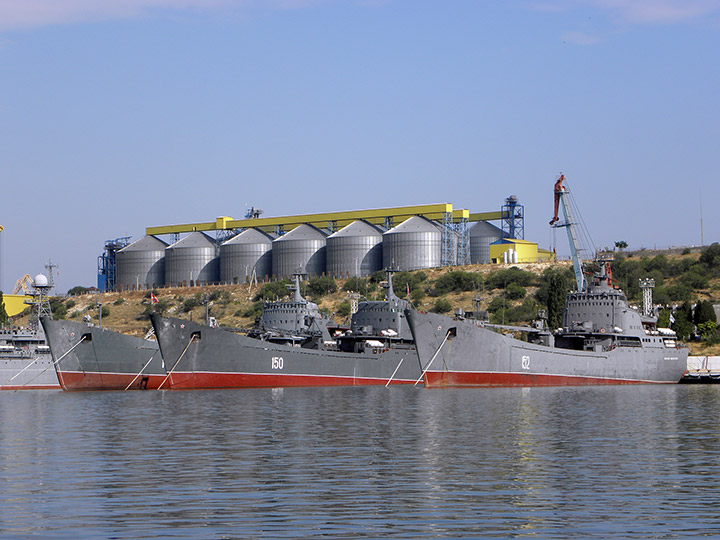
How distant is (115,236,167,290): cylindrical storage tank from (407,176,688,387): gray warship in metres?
87.0

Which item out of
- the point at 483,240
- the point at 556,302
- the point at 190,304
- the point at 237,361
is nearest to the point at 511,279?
the point at 483,240

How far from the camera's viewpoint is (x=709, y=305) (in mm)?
94438

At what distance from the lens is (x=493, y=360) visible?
58.8 metres

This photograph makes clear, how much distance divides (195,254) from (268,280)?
14.1 meters

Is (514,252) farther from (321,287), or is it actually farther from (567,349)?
(567,349)

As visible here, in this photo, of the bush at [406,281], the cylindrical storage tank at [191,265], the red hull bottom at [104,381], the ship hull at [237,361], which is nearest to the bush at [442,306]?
the bush at [406,281]

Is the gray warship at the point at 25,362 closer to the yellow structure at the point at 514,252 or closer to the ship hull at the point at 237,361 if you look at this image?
the ship hull at the point at 237,361

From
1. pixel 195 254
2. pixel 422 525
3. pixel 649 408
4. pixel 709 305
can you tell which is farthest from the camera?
pixel 195 254

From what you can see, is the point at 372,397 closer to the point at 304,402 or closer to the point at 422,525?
the point at 304,402

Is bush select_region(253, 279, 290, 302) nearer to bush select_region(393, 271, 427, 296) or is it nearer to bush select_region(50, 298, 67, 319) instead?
bush select_region(393, 271, 427, 296)

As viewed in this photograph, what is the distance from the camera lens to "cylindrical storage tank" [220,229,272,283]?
5354 inches

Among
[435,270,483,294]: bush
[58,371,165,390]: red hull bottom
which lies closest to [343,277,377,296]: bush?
[435,270,483,294]: bush

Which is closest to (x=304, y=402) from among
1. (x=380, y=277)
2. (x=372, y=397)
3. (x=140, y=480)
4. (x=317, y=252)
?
(x=372, y=397)

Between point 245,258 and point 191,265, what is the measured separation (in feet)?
33.4
